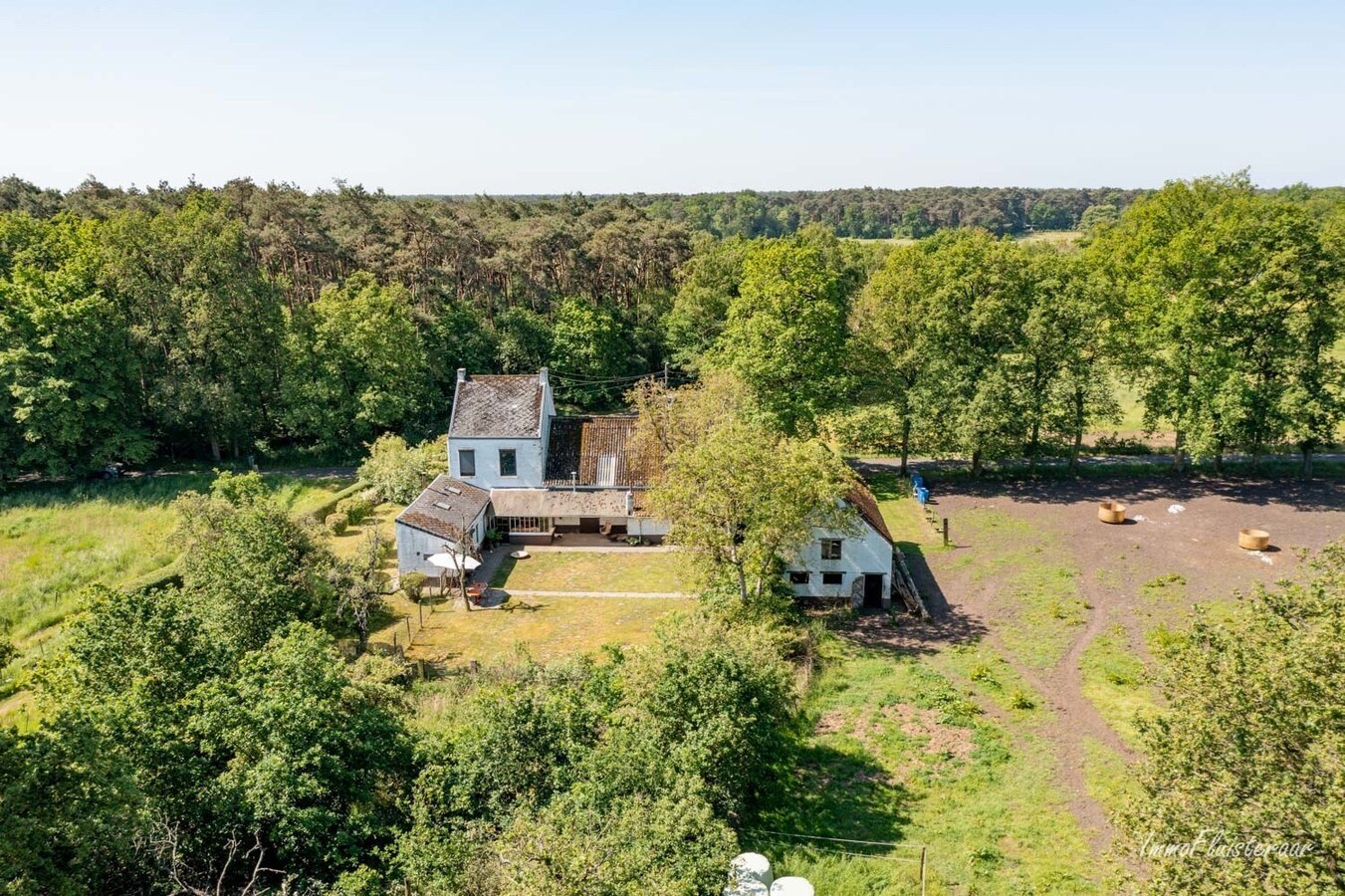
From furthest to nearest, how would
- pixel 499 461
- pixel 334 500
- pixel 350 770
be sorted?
pixel 334 500, pixel 499 461, pixel 350 770

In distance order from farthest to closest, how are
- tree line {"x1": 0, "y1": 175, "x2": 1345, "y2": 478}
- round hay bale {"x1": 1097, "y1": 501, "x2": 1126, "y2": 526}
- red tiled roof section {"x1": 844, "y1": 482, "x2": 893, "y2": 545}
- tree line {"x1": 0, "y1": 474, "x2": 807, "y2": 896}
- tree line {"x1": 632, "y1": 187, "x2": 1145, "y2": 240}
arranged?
tree line {"x1": 632, "y1": 187, "x2": 1145, "y2": 240}, tree line {"x1": 0, "y1": 175, "x2": 1345, "y2": 478}, round hay bale {"x1": 1097, "y1": 501, "x2": 1126, "y2": 526}, red tiled roof section {"x1": 844, "y1": 482, "x2": 893, "y2": 545}, tree line {"x1": 0, "y1": 474, "x2": 807, "y2": 896}

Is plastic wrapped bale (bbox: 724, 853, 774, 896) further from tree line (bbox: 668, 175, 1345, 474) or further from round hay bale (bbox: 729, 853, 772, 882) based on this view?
tree line (bbox: 668, 175, 1345, 474)

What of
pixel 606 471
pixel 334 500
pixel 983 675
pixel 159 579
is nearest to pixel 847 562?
pixel 983 675

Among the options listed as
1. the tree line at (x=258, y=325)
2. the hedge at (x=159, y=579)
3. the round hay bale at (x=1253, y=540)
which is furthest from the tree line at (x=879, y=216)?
the hedge at (x=159, y=579)

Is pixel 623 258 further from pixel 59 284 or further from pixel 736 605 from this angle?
pixel 736 605

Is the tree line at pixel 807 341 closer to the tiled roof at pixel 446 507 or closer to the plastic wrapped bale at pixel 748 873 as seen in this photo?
the tiled roof at pixel 446 507

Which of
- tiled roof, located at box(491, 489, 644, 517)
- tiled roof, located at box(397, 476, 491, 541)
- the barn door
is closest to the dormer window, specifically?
tiled roof, located at box(491, 489, 644, 517)

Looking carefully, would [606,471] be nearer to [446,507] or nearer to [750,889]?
[446,507]
